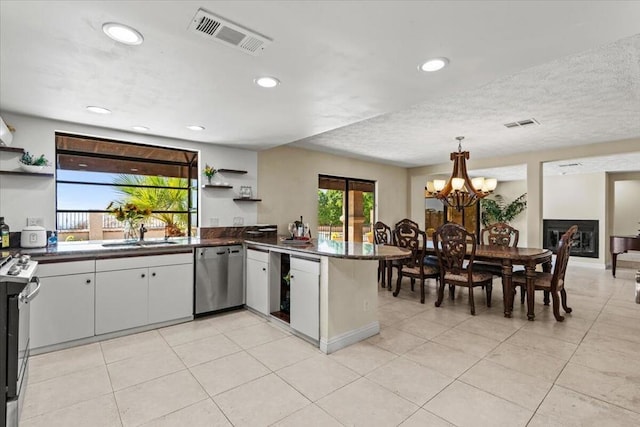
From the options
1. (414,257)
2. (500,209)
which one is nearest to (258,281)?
(414,257)

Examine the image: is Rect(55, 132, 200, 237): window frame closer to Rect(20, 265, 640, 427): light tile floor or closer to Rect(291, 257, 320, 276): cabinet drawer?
Rect(20, 265, 640, 427): light tile floor

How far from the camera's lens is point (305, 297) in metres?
3.00

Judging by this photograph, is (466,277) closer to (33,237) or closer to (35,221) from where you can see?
(33,237)

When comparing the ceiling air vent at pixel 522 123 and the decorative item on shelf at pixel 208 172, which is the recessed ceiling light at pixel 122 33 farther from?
the ceiling air vent at pixel 522 123

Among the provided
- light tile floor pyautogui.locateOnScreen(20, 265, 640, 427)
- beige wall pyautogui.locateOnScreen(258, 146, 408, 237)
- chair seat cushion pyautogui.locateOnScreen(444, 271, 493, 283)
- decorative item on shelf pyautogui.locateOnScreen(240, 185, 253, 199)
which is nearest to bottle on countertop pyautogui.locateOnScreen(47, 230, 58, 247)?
light tile floor pyautogui.locateOnScreen(20, 265, 640, 427)

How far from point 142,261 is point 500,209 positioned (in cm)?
978

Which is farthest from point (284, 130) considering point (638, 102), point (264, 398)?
point (638, 102)

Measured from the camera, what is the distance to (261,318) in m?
3.67

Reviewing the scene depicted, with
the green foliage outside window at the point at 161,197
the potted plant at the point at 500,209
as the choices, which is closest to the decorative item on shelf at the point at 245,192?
the green foliage outside window at the point at 161,197

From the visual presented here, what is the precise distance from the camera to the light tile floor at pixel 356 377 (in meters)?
1.91

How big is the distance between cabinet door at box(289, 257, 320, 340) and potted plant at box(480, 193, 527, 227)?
8.58m

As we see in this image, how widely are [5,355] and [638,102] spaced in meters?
5.58

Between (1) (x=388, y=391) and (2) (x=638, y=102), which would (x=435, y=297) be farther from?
(2) (x=638, y=102)

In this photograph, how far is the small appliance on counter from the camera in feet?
9.83
